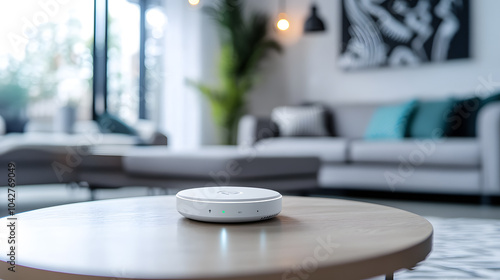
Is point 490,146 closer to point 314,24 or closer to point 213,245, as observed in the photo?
point 314,24

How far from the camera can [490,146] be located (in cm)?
305

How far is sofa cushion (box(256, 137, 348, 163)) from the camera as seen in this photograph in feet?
12.1

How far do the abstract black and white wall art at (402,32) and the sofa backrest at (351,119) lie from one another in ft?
1.78

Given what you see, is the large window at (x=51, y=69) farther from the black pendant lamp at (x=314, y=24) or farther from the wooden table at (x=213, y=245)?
the wooden table at (x=213, y=245)

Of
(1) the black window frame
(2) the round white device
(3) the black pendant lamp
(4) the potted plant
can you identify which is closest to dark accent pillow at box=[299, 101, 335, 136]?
(3) the black pendant lamp

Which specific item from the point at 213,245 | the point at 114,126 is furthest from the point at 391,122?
the point at 213,245

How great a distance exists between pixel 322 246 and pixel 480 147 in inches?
111

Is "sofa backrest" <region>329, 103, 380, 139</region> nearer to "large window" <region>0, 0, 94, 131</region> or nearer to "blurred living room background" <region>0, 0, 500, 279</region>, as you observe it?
"blurred living room background" <region>0, 0, 500, 279</region>

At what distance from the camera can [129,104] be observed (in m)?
5.34

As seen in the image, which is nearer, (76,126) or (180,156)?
(180,156)

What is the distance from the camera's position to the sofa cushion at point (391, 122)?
381 cm

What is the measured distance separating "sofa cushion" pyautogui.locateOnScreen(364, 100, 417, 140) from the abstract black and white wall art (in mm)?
719

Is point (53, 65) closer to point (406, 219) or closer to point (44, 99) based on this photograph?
point (44, 99)

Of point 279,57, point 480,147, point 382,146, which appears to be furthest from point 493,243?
point 279,57
